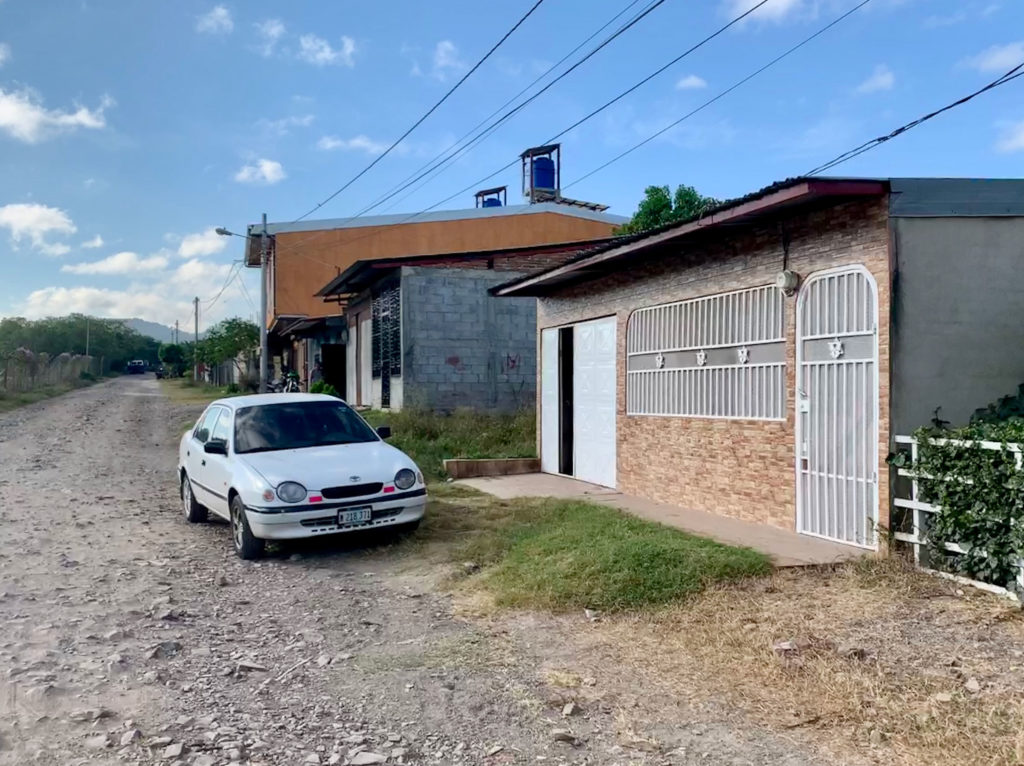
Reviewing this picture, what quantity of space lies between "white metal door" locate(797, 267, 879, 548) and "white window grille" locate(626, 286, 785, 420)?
0.43m

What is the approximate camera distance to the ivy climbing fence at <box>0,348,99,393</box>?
37.6 meters

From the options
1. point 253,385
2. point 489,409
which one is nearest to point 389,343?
point 489,409

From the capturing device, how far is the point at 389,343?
821 inches

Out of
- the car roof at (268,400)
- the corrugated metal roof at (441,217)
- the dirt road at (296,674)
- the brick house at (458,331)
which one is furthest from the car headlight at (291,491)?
the corrugated metal roof at (441,217)

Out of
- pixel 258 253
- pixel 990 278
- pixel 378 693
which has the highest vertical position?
pixel 258 253

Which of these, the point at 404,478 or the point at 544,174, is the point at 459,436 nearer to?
the point at 404,478

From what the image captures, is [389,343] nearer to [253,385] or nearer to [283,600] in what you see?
[283,600]

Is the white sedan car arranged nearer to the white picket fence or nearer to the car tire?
the car tire

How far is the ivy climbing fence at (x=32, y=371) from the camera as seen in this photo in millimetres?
37562

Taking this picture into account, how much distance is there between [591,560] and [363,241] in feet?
88.4

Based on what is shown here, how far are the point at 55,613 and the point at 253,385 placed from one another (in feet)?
111

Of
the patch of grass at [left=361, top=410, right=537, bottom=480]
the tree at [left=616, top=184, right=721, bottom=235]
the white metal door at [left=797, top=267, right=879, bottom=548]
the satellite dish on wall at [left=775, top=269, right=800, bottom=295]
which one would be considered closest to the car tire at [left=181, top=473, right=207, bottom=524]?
the patch of grass at [left=361, top=410, right=537, bottom=480]

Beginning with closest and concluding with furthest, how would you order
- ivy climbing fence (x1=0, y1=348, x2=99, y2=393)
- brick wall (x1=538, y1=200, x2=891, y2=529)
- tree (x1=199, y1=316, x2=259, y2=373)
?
brick wall (x1=538, y1=200, x2=891, y2=529) → ivy climbing fence (x1=0, y1=348, x2=99, y2=393) → tree (x1=199, y1=316, x2=259, y2=373)

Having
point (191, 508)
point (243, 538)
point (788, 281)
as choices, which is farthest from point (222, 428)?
point (788, 281)
